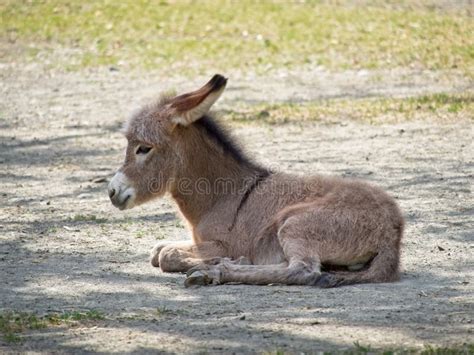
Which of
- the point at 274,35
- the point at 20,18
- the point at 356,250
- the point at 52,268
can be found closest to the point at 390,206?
the point at 356,250

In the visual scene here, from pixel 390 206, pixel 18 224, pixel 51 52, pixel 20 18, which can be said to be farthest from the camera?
pixel 20 18

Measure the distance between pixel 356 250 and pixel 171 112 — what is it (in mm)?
1894

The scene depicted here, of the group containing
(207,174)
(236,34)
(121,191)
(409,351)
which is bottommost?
(409,351)

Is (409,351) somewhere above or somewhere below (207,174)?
below

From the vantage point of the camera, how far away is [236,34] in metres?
20.1

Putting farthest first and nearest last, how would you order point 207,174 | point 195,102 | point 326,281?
1. point 207,174
2. point 195,102
3. point 326,281

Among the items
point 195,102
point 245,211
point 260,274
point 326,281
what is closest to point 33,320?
point 260,274

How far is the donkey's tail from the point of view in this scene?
7.29m

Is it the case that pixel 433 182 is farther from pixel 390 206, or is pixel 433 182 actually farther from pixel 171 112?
pixel 171 112

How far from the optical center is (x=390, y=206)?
7.67 metres

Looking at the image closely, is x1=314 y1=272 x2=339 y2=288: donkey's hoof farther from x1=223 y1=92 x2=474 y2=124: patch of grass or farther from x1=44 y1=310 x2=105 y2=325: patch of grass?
x1=223 y1=92 x2=474 y2=124: patch of grass

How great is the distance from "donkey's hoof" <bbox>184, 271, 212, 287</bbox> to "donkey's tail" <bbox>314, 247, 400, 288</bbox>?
0.81 metres

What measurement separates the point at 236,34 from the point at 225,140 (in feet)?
39.6

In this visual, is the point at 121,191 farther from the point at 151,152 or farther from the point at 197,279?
the point at 197,279
